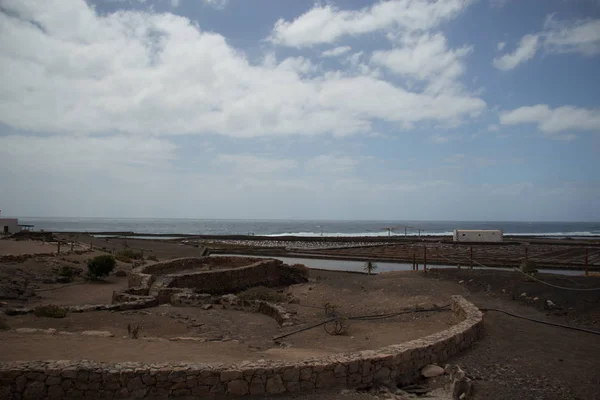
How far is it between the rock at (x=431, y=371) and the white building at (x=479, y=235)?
51.5 meters

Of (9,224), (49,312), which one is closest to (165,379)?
(49,312)

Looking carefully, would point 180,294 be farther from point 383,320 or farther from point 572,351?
point 572,351

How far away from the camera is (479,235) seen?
55156mm

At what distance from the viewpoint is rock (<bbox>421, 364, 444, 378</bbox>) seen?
6945 millimetres

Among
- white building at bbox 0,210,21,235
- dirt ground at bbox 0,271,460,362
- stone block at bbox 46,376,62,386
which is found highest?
white building at bbox 0,210,21,235

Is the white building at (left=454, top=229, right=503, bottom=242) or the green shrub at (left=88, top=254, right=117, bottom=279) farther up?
the white building at (left=454, top=229, right=503, bottom=242)

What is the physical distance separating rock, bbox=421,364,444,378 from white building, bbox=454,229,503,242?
51.5m

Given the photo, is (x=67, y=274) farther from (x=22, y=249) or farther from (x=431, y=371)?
(x=431, y=371)

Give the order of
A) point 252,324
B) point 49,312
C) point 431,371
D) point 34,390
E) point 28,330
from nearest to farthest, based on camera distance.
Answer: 1. point 34,390
2. point 431,371
3. point 28,330
4. point 49,312
5. point 252,324

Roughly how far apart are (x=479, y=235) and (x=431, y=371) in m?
53.2

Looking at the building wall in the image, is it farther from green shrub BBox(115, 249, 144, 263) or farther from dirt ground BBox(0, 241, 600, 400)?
dirt ground BBox(0, 241, 600, 400)

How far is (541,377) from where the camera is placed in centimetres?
673

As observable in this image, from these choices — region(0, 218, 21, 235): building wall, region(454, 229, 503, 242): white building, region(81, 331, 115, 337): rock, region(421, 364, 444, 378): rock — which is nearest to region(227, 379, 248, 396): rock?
region(421, 364, 444, 378): rock

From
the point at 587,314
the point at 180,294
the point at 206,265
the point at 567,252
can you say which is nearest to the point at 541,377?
the point at 587,314
